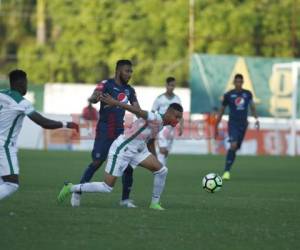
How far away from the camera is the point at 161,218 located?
1277 centimetres

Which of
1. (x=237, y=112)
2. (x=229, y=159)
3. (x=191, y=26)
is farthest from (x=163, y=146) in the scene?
(x=191, y=26)

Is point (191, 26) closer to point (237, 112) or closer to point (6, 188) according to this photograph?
point (237, 112)

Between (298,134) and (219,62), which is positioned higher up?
(219,62)

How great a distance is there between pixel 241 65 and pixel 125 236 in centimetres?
3030

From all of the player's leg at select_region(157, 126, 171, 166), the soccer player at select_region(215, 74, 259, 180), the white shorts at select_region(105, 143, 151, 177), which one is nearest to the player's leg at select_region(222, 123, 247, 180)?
the soccer player at select_region(215, 74, 259, 180)

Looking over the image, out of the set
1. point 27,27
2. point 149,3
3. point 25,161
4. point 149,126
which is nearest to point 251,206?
point 149,126

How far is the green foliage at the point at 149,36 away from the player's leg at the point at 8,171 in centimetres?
3768

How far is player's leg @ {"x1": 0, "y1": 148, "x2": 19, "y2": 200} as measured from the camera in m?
12.3

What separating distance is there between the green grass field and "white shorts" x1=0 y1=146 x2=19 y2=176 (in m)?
0.57

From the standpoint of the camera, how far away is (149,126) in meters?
13.5

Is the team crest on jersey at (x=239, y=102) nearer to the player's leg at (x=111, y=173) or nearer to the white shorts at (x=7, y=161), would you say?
the player's leg at (x=111, y=173)

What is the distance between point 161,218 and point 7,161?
205 cm

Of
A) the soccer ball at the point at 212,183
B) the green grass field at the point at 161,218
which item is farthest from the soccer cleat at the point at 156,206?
the soccer ball at the point at 212,183

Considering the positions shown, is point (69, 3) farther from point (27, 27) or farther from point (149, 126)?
point (149, 126)
